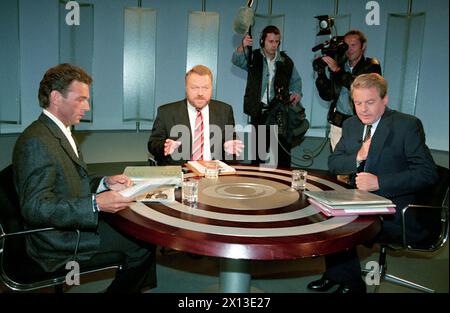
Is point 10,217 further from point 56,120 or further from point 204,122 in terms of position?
point 204,122

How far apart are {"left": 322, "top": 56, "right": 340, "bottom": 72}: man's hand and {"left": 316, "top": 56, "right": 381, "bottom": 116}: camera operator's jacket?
45 mm

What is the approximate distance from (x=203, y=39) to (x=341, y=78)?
211cm

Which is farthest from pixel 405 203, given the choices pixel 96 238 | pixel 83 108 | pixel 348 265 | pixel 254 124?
pixel 254 124

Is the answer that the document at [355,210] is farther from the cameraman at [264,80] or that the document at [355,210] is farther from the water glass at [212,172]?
the cameraman at [264,80]

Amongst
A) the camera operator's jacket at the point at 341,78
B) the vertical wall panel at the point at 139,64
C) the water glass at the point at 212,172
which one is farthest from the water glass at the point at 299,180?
the vertical wall panel at the point at 139,64

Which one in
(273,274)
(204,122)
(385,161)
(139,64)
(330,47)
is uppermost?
(330,47)

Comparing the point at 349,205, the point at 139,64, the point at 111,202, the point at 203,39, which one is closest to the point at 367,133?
the point at 349,205

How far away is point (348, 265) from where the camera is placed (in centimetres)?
241

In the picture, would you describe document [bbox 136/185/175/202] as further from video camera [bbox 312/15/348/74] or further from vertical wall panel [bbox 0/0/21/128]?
vertical wall panel [bbox 0/0/21/128]

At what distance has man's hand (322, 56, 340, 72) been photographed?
4.05 meters

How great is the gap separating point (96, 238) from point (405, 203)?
1754mm

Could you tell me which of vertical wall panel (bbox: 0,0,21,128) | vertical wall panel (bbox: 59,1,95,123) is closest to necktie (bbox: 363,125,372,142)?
vertical wall panel (bbox: 59,1,95,123)

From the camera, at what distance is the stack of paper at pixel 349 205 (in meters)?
1.68

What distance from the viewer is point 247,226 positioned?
1531 millimetres
